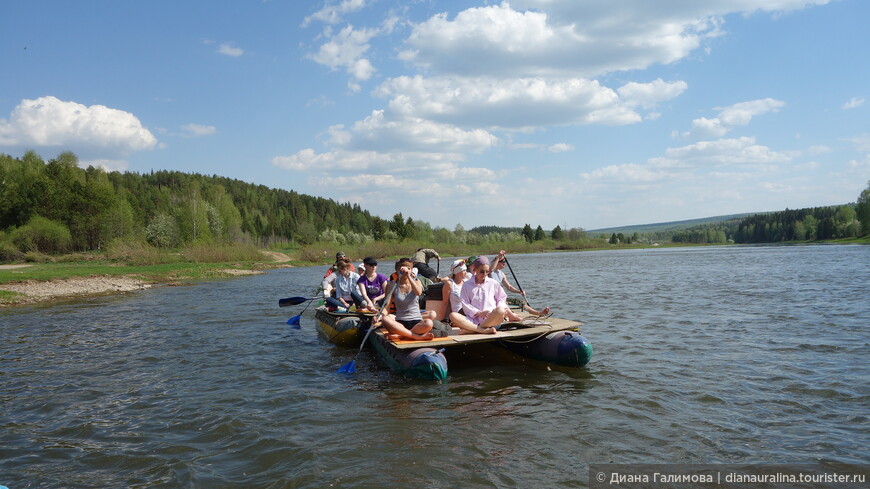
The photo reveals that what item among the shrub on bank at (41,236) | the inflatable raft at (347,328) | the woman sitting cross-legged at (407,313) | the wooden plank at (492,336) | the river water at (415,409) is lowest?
the river water at (415,409)

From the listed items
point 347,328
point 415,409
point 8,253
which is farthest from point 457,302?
point 8,253

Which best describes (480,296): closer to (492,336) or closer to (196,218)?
(492,336)

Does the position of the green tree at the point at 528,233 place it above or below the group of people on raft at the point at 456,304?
above

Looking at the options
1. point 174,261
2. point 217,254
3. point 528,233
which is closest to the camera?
point 174,261

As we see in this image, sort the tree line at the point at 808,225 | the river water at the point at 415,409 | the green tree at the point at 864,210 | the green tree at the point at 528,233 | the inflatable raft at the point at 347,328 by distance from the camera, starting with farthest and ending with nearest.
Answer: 1. the green tree at the point at 528,233
2. the tree line at the point at 808,225
3. the green tree at the point at 864,210
4. the inflatable raft at the point at 347,328
5. the river water at the point at 415,409

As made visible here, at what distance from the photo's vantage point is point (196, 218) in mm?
68062

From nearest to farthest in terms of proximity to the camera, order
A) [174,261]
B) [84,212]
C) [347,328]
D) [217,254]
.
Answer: [347,328]
[174,261]
[217,254]
[84,212]

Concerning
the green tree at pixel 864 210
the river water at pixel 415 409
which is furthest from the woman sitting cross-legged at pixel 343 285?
the green tree at pixel 864 210

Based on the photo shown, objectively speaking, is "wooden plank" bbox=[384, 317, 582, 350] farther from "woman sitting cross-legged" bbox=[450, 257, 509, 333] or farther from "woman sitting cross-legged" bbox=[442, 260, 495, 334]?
"woman sitting cross-legged" bbox=[450, 257, 509, 333]

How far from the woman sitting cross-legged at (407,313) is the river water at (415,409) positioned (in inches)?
31.9

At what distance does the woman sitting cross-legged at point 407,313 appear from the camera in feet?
28.8

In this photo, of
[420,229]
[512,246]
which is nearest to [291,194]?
[420,229]

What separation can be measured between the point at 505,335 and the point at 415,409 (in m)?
2.03

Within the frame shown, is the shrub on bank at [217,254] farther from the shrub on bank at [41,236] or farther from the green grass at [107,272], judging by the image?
the shrub on bank at [41,236]
